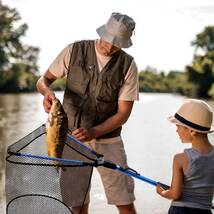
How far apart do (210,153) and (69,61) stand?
1.58 metres

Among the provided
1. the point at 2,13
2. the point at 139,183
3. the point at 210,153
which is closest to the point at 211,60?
the point at 2,13

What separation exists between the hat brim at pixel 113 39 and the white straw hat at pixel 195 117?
3.19 ft

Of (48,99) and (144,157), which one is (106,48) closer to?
(48,99)

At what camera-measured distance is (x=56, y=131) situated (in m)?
4.80

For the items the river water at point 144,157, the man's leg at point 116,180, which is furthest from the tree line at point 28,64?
the man's leg at point 116,180

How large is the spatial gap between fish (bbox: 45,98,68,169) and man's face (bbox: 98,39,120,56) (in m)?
0.66

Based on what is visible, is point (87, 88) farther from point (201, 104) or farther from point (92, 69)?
point (201, 104)

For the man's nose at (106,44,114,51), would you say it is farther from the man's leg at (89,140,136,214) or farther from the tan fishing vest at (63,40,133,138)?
the man's leg at (89,140,136,214)

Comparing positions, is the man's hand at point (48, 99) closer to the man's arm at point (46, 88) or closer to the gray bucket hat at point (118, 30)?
the man's arm at point (46, 88)

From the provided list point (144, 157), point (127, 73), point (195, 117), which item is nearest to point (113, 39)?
point (127, 73)

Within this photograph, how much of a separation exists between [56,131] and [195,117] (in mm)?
1017

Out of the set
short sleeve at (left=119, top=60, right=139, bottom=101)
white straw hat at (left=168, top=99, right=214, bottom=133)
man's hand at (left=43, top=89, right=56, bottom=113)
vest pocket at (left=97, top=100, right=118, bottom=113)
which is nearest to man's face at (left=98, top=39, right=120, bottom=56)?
short sleeve at (left=119, top=60, right=139, bottom=101)

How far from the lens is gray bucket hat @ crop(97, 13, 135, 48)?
517cm

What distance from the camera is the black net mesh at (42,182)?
448 centimetres
